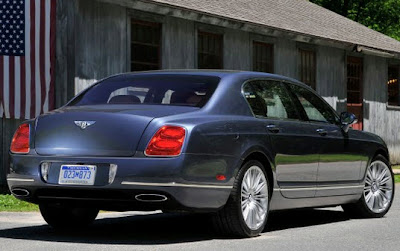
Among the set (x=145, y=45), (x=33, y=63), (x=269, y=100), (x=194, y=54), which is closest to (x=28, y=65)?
(x=33, y=63)

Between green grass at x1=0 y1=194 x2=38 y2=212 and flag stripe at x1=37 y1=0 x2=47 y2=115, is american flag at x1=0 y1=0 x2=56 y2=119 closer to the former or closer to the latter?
flag stripe at x1=37 y1=0 x2=47 y2=115

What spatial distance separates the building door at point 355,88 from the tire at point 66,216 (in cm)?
1672

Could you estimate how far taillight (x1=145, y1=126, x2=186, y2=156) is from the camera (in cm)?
773

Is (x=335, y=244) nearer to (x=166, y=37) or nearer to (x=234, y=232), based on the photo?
(x=234, y=232)

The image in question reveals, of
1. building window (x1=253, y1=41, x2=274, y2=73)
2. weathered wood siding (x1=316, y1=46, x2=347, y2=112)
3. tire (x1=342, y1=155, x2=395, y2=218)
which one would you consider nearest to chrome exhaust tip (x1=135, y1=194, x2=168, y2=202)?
tire (x1=342, y1=155, x2=395, y2=218)

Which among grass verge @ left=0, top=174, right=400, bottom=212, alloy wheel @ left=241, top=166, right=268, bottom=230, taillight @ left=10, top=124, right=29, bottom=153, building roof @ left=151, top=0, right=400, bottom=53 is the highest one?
building roof @ left=151, top=0, right=400, bottom=53

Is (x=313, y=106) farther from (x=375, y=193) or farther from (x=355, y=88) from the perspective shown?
(x=355, y=88)

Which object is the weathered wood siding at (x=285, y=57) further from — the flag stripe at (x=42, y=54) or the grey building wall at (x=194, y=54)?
the flag stripe at (x=42, y=54)

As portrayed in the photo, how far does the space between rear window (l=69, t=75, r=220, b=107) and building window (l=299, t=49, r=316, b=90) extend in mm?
13947

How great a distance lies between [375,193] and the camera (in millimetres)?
10836

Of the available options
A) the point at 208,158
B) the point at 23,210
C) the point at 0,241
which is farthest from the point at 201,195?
the point at 23,210

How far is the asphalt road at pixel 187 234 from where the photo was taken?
7891 millimetres

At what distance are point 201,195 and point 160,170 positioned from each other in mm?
464

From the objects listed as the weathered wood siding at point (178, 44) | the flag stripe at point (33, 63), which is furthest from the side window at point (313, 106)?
the weathered wood siding at point (178, 44)
